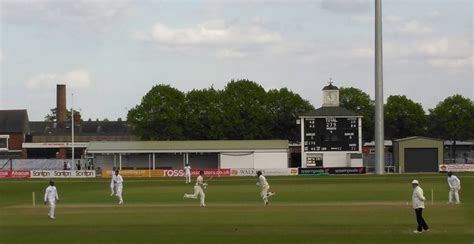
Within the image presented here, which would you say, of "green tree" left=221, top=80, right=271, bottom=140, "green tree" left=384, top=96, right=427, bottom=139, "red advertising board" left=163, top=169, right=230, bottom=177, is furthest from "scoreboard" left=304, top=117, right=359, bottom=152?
"green tree" left=384, top=96, right=427, bottom=139

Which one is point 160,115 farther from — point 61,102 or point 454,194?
point 454,194

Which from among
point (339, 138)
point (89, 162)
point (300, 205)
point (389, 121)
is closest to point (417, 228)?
point (300, 205)

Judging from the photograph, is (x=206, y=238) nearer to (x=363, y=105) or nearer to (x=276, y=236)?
(x=276, y=236)

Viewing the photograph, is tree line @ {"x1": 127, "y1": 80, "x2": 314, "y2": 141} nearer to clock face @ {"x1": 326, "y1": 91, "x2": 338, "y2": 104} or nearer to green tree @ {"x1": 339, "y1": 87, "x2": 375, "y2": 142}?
green tree @ {"x1": 339, "y1": 87, "x2": 375, "y2": 142}

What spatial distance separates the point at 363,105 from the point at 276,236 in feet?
329

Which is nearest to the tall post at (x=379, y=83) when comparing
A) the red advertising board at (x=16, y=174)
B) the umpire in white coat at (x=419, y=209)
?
the red advertising board at (x=16, y=174)

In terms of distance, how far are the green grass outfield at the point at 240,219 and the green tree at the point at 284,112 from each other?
64.5 m

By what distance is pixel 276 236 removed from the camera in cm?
2488

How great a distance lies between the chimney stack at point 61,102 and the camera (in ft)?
463

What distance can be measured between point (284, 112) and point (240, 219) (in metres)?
84.4

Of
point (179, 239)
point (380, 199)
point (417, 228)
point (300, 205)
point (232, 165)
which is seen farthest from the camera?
point (232, 165)

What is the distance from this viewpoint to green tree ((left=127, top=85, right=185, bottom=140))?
113 metres

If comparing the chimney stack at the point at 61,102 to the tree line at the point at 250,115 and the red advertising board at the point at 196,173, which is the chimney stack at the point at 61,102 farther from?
the red advertising board at the point at 196,173

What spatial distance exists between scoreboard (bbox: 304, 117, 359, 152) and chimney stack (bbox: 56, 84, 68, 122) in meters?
66.0
